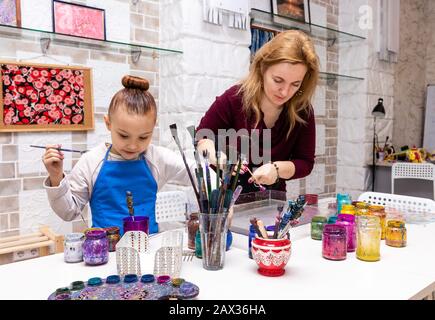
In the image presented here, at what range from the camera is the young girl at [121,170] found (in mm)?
1464

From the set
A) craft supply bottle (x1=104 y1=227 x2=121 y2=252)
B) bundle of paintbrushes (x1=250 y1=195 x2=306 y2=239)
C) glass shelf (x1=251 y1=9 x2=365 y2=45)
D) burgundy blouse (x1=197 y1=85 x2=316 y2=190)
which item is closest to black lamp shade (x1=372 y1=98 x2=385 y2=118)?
glass shelf (x1=251 y1=9 x2=365 y2=45)

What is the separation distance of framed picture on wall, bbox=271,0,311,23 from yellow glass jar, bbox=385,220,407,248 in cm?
229

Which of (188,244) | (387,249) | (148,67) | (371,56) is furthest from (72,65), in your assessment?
(371,56)

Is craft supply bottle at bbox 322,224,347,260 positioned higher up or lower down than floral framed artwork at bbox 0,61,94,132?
lower down

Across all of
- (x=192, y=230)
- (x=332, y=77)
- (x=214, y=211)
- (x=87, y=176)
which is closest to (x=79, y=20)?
(x=87, y=176)

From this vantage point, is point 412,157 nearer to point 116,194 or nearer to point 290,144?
point 290,144

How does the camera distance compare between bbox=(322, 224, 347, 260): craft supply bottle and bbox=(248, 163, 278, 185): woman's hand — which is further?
bbox=(248, 163, 278, 185): woman's hand

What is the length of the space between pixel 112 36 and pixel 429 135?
3.48 meters

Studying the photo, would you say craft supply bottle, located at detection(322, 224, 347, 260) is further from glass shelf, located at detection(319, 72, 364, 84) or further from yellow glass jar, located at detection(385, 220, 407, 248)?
glass shelf, located at detection(319, 72, 364, 84)

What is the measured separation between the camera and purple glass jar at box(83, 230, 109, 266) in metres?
1.08

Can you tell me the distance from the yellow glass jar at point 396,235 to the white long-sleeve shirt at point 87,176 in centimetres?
73

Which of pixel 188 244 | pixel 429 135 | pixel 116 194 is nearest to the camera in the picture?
pixel 188 244

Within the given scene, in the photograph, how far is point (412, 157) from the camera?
3.56 meters

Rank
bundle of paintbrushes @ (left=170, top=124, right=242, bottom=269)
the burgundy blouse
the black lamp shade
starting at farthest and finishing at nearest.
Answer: the black lamp shade, the burgundy blouse, bundle of paintbrushes @ (left=170, top=124, right=242, bottom=269)
